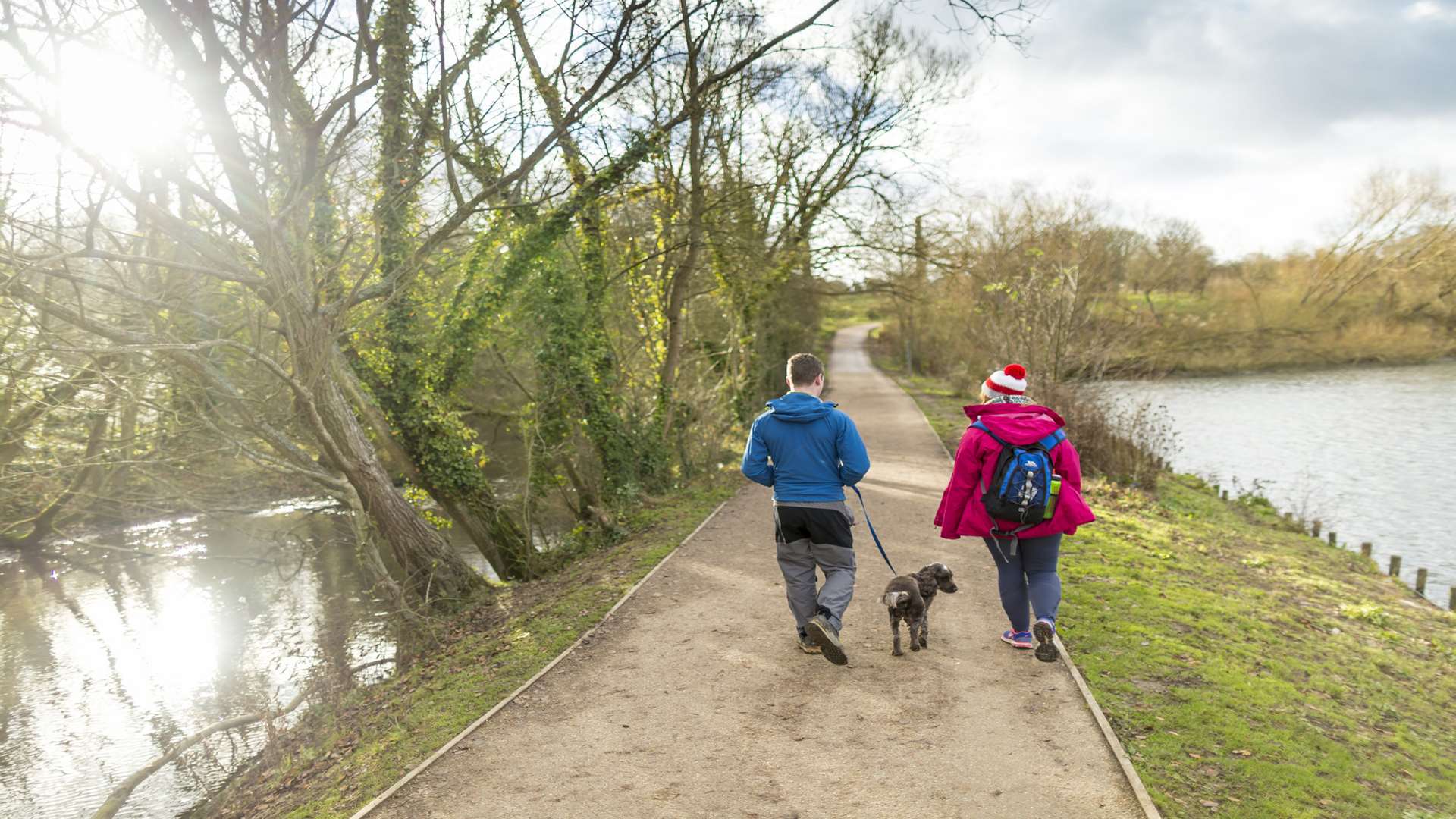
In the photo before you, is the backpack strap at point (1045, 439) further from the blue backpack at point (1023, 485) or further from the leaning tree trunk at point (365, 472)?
the leaning tree trunk at point (365, 472)

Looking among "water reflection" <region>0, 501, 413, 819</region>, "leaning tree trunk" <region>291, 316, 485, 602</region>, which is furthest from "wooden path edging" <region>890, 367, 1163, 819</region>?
"water reflection" <region>0, 501, 413, 819</region>

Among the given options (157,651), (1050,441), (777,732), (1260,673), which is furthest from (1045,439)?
(157,651)

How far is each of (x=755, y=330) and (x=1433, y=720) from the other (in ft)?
52.9

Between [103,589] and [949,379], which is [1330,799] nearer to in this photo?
[103,589]

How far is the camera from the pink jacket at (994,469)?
17.8ft

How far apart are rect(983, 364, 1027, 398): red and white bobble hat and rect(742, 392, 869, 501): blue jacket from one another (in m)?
0.93

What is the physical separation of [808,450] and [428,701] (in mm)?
3361

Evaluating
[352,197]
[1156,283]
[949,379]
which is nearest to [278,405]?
[352,197]

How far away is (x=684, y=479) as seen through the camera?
14664 millimetres

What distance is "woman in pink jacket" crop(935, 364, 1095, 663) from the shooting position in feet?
17.9

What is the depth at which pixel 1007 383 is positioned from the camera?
5633 mm

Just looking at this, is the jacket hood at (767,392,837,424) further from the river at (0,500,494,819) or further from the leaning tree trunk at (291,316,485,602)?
the river at (0,500,494,819)

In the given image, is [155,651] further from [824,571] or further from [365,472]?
[824,571]

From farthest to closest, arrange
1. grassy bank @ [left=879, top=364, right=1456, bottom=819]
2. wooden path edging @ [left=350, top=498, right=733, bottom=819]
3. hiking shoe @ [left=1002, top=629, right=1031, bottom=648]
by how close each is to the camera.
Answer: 1. hiking shoe @ [left=1002, top=629, right=1031, bottom=648]
2. grassy bank @ [left=879, top=364, right=1456, bottom=819]
3. wooden path edging @ [left=350, top=498, right=733, bottom=819]
